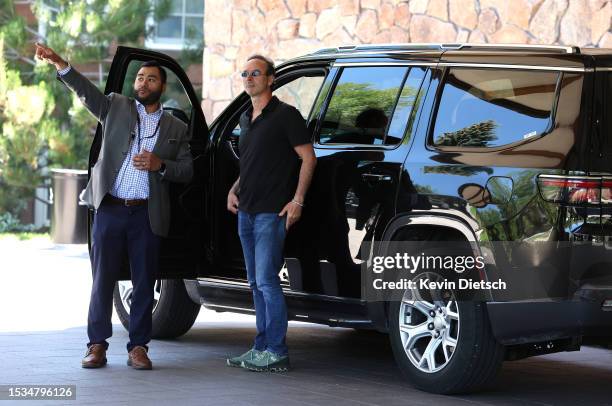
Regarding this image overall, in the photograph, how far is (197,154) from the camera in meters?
9.11

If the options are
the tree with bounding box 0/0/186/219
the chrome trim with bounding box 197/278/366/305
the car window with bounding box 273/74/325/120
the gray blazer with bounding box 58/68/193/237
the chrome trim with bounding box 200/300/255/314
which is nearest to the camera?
the chrome trim with bounding box 197/278/366/305

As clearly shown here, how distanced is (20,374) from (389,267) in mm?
2284

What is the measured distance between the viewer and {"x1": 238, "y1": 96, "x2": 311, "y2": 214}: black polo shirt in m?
8.23

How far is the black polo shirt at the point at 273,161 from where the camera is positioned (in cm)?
823

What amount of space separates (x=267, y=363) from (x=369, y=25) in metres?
7.69

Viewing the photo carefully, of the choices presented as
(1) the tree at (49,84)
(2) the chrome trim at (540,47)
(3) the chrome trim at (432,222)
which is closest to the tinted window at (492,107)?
(2) the chrome trim at (540,47)

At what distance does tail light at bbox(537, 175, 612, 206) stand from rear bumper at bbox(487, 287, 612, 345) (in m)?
0.46

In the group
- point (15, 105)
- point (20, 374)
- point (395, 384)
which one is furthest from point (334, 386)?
point (15, 105)

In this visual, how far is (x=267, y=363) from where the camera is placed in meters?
8.42

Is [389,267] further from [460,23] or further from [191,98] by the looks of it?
[460,23]

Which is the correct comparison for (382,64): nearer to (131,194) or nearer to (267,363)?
(131,194)

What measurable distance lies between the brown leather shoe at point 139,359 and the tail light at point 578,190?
9.22 ft

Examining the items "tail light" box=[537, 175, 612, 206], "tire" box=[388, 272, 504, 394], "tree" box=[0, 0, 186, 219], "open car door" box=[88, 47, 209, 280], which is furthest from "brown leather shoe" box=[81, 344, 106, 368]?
"tree" box=[0, 0, 186, 219]

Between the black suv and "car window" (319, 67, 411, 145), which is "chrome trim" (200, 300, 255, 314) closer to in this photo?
the black suv
